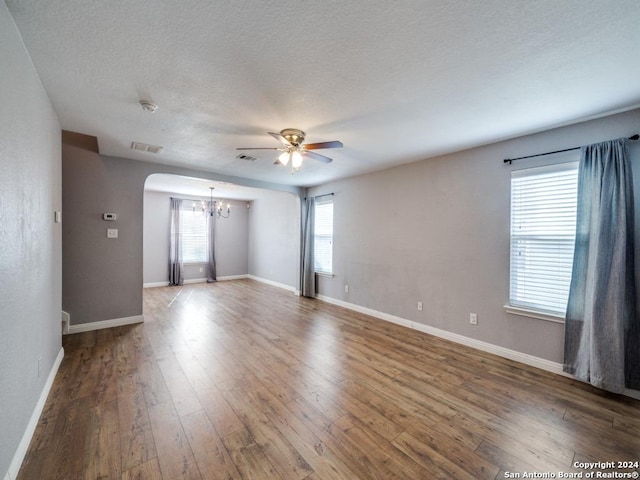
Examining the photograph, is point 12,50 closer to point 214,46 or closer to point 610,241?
point 214,46

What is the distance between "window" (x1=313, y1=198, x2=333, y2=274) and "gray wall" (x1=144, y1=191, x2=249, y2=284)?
3674mm

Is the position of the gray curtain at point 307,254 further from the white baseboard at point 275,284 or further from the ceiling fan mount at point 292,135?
the ceiling fan mount at point 292,135

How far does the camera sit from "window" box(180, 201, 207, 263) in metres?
7.81

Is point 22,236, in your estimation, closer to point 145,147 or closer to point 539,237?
point 145,147

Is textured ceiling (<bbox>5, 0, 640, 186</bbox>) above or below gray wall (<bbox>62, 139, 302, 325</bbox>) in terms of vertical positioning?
above

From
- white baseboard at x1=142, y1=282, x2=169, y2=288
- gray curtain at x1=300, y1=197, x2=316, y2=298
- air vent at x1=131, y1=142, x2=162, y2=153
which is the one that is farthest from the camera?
white baseboard at x1=142, y1=282, x2=169, y2=288

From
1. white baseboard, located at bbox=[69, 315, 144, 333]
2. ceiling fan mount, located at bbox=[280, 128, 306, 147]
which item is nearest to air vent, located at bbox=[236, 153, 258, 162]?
ceiling fan mount, located at bbox=[280, 128, 306, 147]

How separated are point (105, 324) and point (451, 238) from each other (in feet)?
17.3

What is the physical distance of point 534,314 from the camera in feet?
9.73

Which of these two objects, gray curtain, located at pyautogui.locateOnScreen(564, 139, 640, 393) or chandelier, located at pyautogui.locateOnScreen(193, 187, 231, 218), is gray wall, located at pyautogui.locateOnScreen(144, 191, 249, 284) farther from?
gray curtain, located at pyautogui.locateOnScreen(564, 139, 640, 393)

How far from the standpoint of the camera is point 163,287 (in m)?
7.25

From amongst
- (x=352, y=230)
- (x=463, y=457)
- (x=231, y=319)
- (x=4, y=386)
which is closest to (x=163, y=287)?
(x=231, y=319)

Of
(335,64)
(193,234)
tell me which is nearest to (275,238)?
(193,234)

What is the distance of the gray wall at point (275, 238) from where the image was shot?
6.92 m
